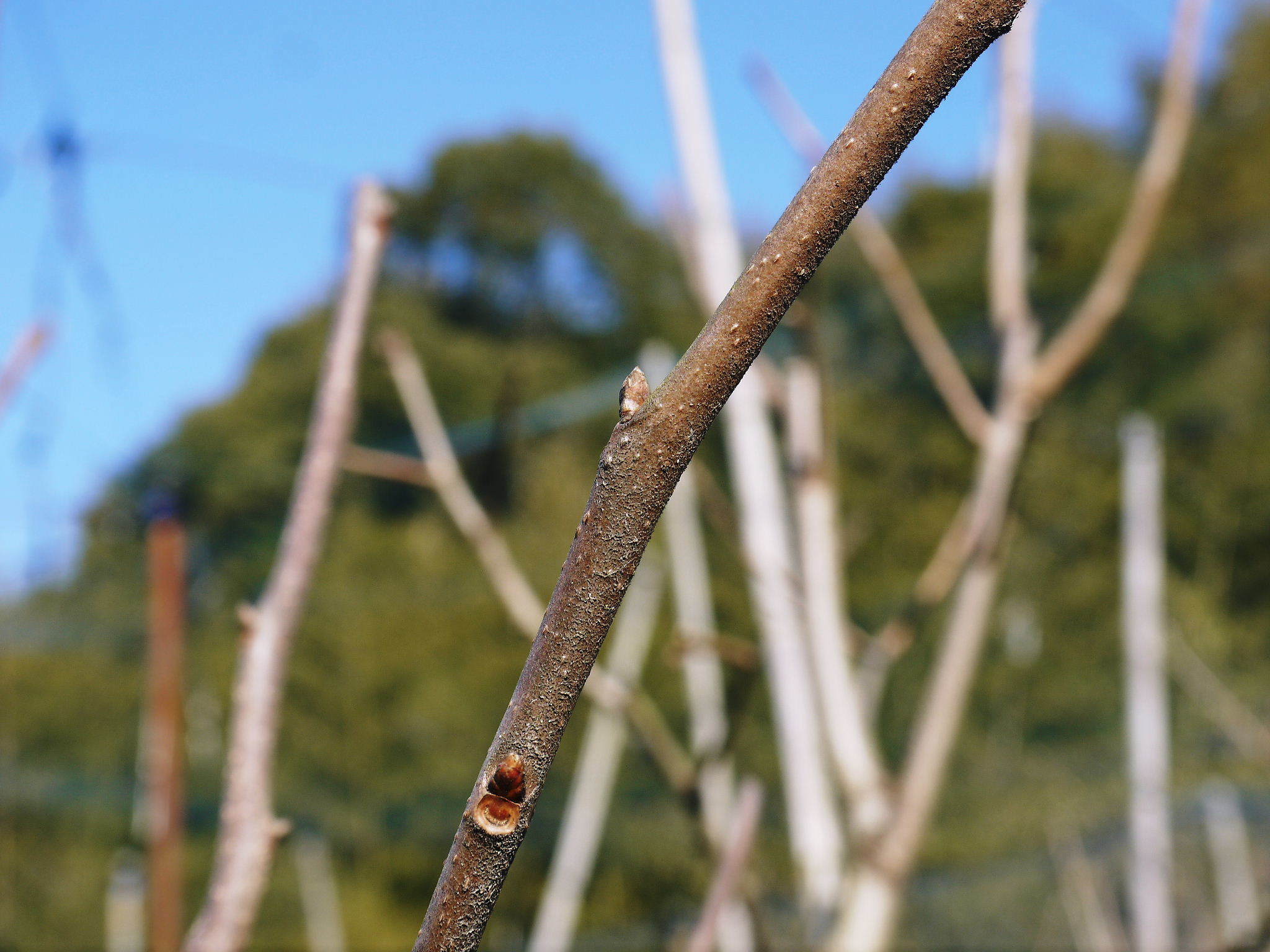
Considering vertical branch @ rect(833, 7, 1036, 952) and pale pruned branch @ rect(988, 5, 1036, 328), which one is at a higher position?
pale pruned branch @ rect(988, 5, 1036, 328)

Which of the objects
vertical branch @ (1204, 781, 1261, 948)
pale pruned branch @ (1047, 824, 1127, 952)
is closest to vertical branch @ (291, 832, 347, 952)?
vertical branch @ (1204, 781, 1261, 948)

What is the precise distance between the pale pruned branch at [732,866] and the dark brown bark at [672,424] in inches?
11.9

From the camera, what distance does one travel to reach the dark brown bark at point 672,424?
0.18 m

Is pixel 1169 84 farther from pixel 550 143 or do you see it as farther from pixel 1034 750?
pixel 550 143

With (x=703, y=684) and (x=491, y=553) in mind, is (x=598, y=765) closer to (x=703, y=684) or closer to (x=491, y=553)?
(x=703, y=684)

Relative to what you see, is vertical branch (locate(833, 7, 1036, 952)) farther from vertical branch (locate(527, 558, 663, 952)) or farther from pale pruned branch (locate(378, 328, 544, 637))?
vertical branch (locate(527, 558, 663, 952))

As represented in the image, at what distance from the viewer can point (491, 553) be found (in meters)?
0.69

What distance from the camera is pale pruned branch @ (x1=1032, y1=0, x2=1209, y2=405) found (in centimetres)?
Answer: 59

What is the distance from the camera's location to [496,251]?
8.07 m

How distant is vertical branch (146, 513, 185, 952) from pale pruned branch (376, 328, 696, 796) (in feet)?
1.50

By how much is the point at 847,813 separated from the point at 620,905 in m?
3.41

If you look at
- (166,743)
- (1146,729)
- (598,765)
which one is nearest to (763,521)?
(166,743)

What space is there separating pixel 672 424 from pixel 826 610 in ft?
1.53

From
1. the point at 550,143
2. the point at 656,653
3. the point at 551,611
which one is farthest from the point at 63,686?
the point at 550,143
